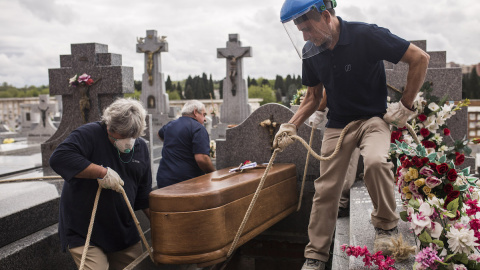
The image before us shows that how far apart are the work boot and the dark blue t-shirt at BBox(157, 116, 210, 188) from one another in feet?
7.58

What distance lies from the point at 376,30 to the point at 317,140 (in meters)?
2.45

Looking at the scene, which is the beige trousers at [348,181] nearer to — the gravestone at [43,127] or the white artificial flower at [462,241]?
the white artificial flower at [462,241]

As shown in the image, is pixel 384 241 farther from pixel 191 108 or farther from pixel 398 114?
pixel 191 108

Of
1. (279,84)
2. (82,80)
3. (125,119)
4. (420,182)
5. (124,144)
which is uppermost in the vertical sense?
(279,84)

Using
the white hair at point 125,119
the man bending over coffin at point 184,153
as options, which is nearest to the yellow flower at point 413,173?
the white hair at point 125,119

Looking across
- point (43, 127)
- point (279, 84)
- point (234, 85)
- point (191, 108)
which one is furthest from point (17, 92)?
point (191, 108)

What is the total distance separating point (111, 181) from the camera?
10.3 feet

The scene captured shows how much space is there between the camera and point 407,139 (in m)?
4.52

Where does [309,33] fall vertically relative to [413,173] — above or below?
above

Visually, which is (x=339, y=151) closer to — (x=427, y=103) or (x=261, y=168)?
(x=261, y=168)

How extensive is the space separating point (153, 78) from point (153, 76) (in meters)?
0.08

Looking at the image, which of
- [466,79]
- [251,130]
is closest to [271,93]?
[466,79]

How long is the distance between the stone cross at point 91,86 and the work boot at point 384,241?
5004 mm

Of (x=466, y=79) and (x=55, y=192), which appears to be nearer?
(x=55, y=192)
